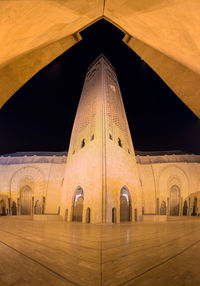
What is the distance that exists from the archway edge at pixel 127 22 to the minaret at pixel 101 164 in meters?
9.34

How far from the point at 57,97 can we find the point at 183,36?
34488 millimetres

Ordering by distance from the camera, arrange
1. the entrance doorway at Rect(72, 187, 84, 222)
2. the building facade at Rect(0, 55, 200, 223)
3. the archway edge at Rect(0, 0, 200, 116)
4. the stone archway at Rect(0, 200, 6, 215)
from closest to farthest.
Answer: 1. the archway edge at Rect(0, 0, 200, 116)
2. the building facade at Rect(0, 55, 200, 223)
3. the entrance doorway at Rect(72, 187, 84, 222)
4. the stone archway at Rect(0, 200, 6, 215)

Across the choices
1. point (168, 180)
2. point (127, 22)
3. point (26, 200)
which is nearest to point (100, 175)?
point (127, 22)

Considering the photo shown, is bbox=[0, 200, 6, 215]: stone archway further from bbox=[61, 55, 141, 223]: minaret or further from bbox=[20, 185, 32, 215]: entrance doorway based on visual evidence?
bbox=[61, 55, 141, 223]: minaret

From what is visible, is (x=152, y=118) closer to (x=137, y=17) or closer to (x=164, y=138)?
(x=164, y=138)

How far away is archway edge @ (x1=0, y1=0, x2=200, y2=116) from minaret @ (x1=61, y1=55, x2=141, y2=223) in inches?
368

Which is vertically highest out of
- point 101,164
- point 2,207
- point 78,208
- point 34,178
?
point 101,164

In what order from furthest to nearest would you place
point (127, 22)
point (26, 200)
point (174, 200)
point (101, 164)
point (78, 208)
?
1. point (26, 200)
2. point (174, 200)
3. point (78, 208)
4. point (101, 164)
5. point (127, 22)

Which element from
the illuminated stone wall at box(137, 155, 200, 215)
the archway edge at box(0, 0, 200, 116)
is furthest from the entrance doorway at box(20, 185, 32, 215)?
the archway edge at box(0, 0, 200, 116)

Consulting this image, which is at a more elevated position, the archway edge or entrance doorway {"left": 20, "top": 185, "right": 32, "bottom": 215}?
the archway edge

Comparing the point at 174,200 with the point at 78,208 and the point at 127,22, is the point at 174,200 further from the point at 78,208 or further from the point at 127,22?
the point at 127,22

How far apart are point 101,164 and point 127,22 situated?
10.0 metres

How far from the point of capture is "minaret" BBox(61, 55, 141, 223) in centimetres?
1205

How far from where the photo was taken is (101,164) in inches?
484
